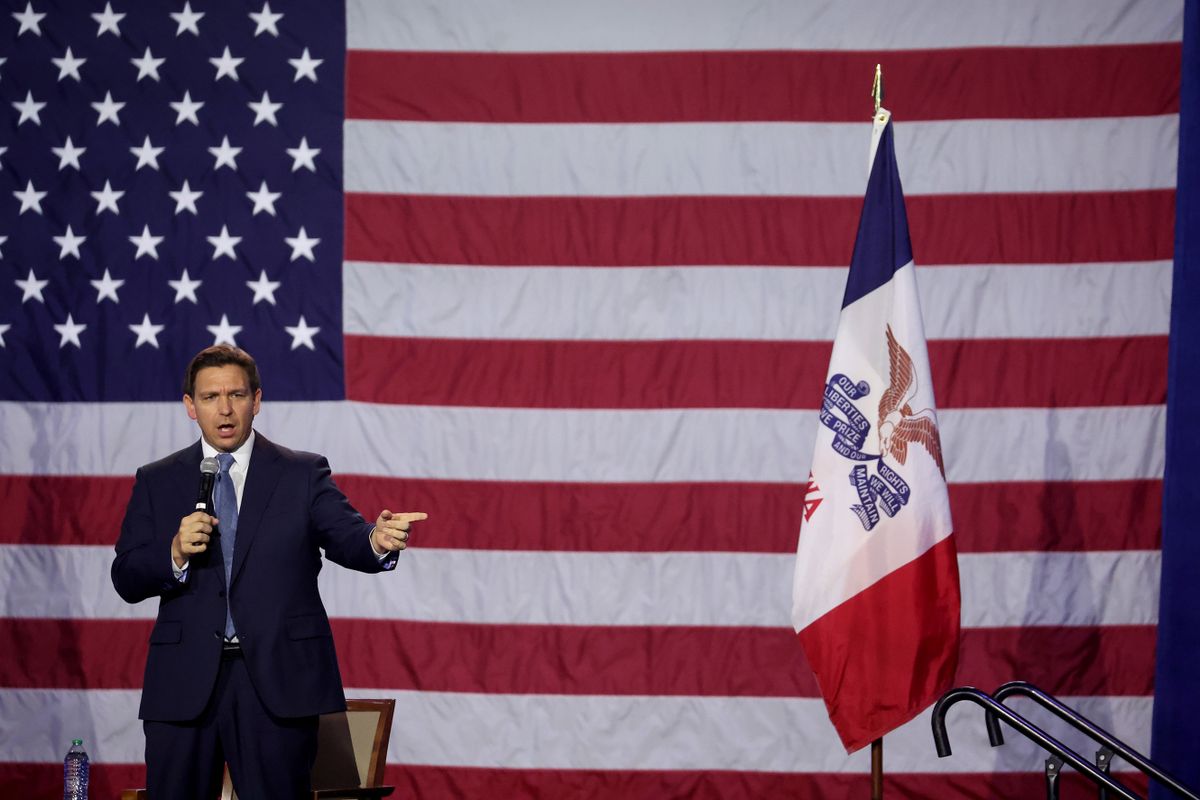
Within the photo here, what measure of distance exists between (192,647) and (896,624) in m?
1.67

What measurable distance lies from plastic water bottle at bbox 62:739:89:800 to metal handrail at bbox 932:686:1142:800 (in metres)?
2.95

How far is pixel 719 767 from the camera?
447 centimetres

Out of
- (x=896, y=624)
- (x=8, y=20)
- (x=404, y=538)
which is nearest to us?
Answer: (x=404, y=538)

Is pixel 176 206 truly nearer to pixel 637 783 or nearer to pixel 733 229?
pixel 733 229

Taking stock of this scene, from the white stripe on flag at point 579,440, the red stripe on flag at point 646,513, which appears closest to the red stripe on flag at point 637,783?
the red stripe on flag at point 646,513

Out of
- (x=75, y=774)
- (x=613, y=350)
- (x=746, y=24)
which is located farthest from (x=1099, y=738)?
(x=75, y=774)

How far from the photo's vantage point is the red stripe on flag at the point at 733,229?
175 inches

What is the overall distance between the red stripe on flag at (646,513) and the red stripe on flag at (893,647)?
1.27m

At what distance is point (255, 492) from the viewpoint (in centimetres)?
291

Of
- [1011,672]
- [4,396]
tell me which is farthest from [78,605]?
[1011,672]

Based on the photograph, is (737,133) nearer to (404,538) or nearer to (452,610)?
(452,610)

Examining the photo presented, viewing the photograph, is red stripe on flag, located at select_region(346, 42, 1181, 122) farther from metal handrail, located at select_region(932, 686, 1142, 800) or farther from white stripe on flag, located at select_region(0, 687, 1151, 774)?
metal handrail, located at select_region(932, 686, 1142, 800)

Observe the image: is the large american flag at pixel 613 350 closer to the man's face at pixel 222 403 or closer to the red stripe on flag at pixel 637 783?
the red stripe on flag at pixel 637 783

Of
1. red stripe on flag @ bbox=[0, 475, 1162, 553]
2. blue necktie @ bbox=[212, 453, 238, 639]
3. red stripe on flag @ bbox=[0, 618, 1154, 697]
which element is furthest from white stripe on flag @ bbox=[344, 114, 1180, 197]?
blue necktie @ bbox=[212, 453, 238, 639]
